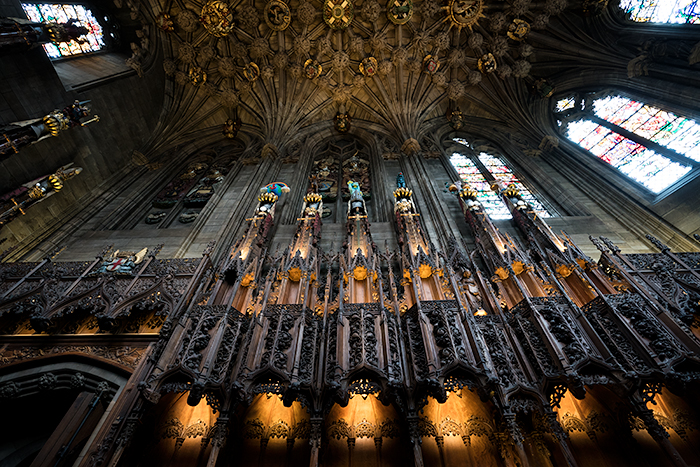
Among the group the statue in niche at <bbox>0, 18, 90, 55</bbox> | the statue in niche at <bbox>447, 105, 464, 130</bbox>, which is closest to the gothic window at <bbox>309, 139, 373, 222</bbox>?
the statue in niche at <bbox>447, 105, 464, 130</bbox>

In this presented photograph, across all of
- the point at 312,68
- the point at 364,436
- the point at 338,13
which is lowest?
the point at 364,436

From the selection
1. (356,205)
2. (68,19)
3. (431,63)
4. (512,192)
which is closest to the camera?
(356,205)

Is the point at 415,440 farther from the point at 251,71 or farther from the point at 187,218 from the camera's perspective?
the point at 251,71

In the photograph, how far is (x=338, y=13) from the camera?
14188mm

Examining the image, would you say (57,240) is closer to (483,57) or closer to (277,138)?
(277,138)

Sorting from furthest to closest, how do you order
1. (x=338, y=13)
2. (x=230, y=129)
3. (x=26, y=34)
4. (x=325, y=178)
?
(x=230, y=129) → (x=338, y=13) → (x=325, y=178) → (x=26, y=34)

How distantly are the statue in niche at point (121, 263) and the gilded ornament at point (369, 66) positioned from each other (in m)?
12.5

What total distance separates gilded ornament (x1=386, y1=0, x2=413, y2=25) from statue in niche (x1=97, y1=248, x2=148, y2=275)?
1391 centimetres

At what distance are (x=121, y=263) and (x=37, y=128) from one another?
4.38 metres

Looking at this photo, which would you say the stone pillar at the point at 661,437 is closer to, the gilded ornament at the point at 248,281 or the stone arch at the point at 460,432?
the stone arch at the point at 460,432

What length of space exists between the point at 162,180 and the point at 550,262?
1251 cm

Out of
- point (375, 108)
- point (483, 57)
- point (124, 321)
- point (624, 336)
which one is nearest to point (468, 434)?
point (624, 336)

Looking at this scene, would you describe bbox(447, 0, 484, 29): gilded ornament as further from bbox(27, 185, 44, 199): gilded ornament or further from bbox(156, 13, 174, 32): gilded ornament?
bbox(27, 185, 44, 199): gilded ornament

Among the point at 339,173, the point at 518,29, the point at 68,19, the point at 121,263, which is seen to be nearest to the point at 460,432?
the point at 121,263
